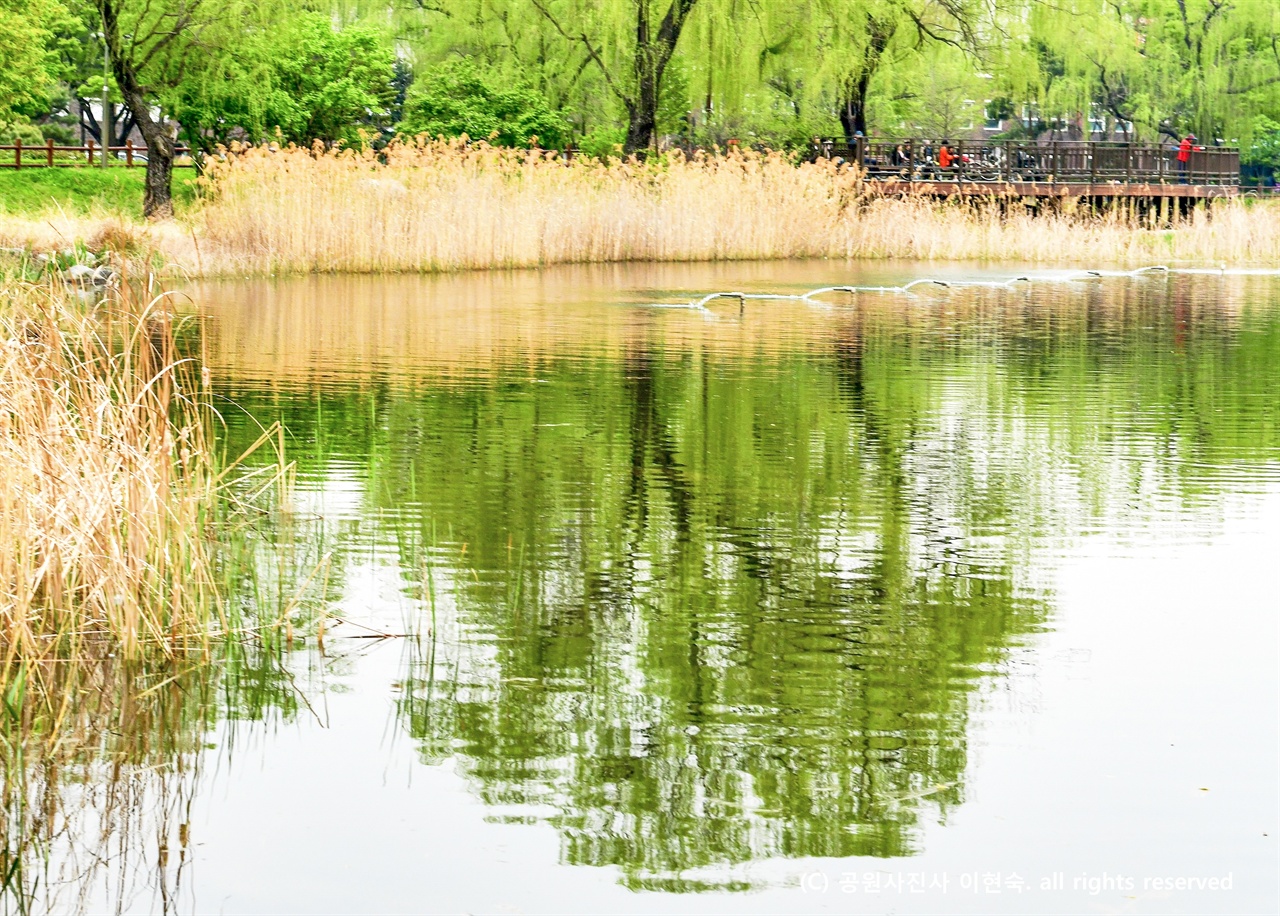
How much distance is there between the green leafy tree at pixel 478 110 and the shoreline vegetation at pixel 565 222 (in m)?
7.27

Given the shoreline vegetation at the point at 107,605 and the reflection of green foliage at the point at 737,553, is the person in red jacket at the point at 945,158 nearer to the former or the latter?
the reflection of green foliage at the point at 737,553

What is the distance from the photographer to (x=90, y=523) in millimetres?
6129

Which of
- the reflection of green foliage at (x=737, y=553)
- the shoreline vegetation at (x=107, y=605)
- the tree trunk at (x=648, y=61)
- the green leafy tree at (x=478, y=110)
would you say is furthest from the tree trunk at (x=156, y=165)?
the shoreline vegetation at (x=107, y=605)

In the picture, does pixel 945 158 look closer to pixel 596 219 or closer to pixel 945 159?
pixel 945 159

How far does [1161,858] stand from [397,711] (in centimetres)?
228

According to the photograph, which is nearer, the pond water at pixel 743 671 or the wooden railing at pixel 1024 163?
the pond water at pixel 743 671

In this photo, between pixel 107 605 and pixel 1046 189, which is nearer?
pixel 107 605

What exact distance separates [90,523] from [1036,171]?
36075 millimetres

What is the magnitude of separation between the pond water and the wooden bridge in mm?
25816

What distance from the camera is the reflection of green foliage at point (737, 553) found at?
4.93 m

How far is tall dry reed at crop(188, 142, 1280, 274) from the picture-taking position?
80.8 feet

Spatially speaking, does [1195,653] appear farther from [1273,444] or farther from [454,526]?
[1273,444]

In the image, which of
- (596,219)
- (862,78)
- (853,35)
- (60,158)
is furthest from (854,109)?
(60,158)

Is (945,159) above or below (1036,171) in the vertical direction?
above
